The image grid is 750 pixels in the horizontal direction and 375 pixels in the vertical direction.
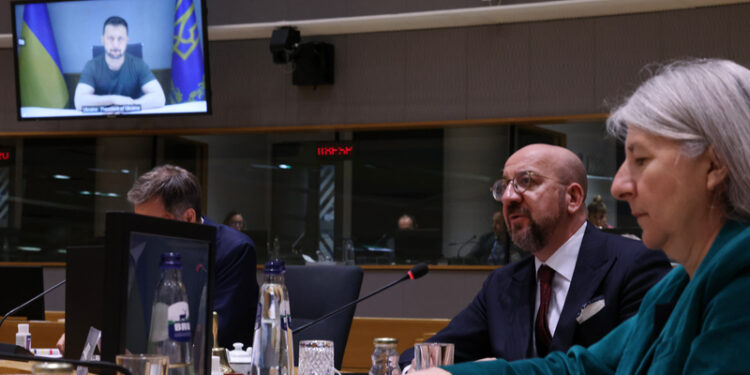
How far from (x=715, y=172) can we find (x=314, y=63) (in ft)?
16.5

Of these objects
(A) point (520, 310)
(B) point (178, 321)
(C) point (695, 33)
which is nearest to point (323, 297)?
(A) point (520, 310)

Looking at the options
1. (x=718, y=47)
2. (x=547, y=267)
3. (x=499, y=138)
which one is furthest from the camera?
(x=499, y=138)

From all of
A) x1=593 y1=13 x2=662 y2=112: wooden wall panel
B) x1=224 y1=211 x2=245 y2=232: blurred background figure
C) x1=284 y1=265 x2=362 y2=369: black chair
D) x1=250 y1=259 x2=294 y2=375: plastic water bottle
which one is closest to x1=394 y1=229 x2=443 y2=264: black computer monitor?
x1=224 y1=211 x2=245 y2=232: blurred background figure

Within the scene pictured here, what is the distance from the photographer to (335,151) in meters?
6.08

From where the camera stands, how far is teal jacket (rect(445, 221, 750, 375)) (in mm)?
1105

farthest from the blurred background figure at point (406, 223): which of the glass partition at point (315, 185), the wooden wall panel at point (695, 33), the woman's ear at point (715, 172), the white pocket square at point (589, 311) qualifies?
the woman's ear at point (715, 172)

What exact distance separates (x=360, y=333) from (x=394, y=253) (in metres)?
0.61

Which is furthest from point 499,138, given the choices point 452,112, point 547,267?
point 547,267

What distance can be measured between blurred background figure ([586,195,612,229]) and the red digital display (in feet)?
5.52

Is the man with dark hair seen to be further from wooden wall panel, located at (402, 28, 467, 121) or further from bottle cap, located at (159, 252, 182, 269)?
wooden wall panel, located at (402, 28, 467, 121)

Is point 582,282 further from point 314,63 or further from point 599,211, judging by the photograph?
point 314,63

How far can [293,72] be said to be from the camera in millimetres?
6172

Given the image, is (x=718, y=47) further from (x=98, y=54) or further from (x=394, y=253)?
(x=98, y=54)

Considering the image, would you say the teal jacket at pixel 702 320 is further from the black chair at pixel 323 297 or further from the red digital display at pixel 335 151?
the red digital display at pixel 335 151
